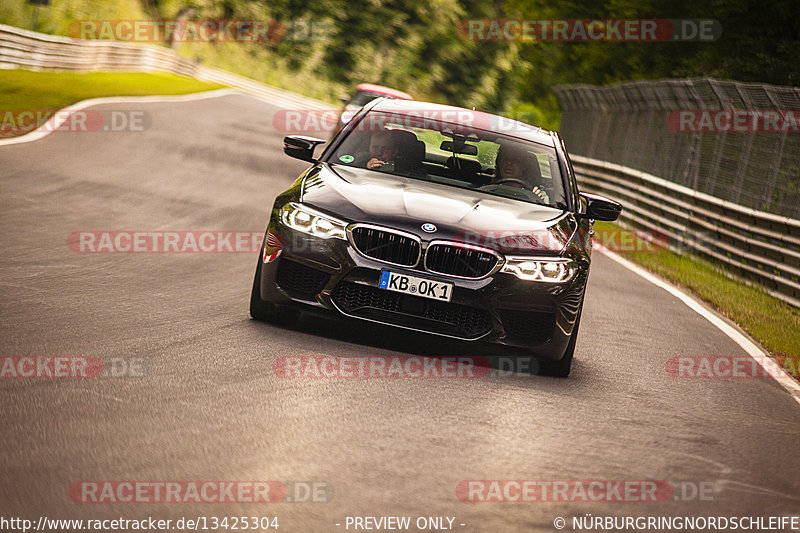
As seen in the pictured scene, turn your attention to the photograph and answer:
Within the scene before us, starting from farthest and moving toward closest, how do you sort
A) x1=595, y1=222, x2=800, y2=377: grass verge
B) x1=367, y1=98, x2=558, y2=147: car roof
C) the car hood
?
x1=595, y1=222, x2=800, y2=377: grass verge < x1=367, y1=98, x2=558, y2=147: car roof < the car hood

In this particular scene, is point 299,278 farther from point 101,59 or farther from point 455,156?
point 101,59

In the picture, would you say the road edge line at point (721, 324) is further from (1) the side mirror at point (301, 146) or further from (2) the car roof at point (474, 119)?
(1) the side mirror at point (301, 146)

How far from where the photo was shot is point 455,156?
830 centimetres

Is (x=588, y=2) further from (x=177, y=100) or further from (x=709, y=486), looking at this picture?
(x=709, y=486)

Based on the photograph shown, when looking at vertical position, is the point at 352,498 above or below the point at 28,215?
above

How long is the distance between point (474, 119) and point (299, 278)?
248cm

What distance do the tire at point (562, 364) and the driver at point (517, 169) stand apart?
122 cm

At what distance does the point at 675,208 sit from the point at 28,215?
1084cm

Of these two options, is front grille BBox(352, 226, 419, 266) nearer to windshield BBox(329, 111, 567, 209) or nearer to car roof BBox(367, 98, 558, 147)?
windshield BBox(329, 111, 567, 209)

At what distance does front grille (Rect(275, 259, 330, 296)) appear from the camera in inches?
273

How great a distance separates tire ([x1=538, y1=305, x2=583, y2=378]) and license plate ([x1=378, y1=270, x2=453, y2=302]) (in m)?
0.95

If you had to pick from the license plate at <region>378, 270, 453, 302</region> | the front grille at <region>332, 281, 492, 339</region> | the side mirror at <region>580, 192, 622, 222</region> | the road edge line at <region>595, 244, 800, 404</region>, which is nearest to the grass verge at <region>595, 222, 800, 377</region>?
the road edge line at <region>595, 244, 800, 404</region>

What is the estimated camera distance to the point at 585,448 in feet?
18.3

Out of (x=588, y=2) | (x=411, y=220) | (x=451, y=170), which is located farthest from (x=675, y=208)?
(x=588, y=2)
